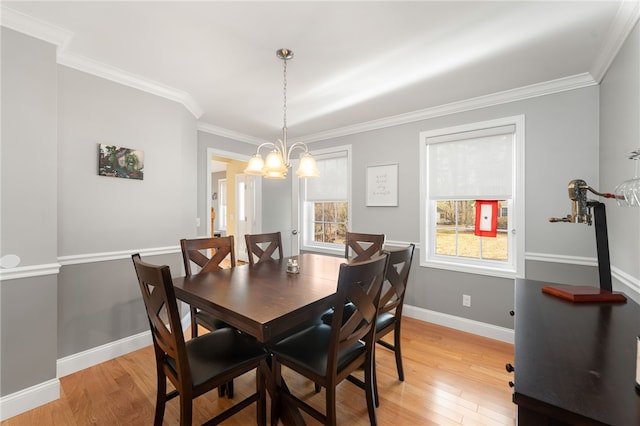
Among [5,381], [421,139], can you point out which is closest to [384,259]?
[421,139]

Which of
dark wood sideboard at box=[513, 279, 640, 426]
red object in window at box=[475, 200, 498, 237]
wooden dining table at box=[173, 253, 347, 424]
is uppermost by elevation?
red object in window at box=[475, 200, 498, 237]

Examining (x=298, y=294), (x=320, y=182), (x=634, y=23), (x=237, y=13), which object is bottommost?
(x=298, y=294)

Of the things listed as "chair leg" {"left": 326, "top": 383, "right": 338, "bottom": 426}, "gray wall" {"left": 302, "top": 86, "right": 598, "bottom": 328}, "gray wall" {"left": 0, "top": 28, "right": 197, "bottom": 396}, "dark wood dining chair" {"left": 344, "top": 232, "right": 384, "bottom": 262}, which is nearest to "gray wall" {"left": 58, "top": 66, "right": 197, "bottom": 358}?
"gray wall" {"left": 0, "top": 28, "right": 197, "bottom": 396}

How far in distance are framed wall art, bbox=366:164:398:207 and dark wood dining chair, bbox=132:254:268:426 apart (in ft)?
7.99

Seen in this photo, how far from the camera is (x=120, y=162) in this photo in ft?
7.97

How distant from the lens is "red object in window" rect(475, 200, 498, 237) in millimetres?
2842

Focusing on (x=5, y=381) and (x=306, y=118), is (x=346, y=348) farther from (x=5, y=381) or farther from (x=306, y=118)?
(x=306, y=118)

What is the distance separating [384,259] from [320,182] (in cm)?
293

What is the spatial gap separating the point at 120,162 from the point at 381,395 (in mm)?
2871

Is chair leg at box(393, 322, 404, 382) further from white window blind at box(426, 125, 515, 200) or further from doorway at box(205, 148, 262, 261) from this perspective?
doorway at box(205, 148, 262, 261)

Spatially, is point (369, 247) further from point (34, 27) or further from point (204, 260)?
point (34, 27)

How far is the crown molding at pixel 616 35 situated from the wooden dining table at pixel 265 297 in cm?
234

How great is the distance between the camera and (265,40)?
6.33 ft

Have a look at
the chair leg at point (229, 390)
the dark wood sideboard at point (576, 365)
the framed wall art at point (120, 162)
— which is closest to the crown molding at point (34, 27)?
the framed wall art at point (120, 162)
